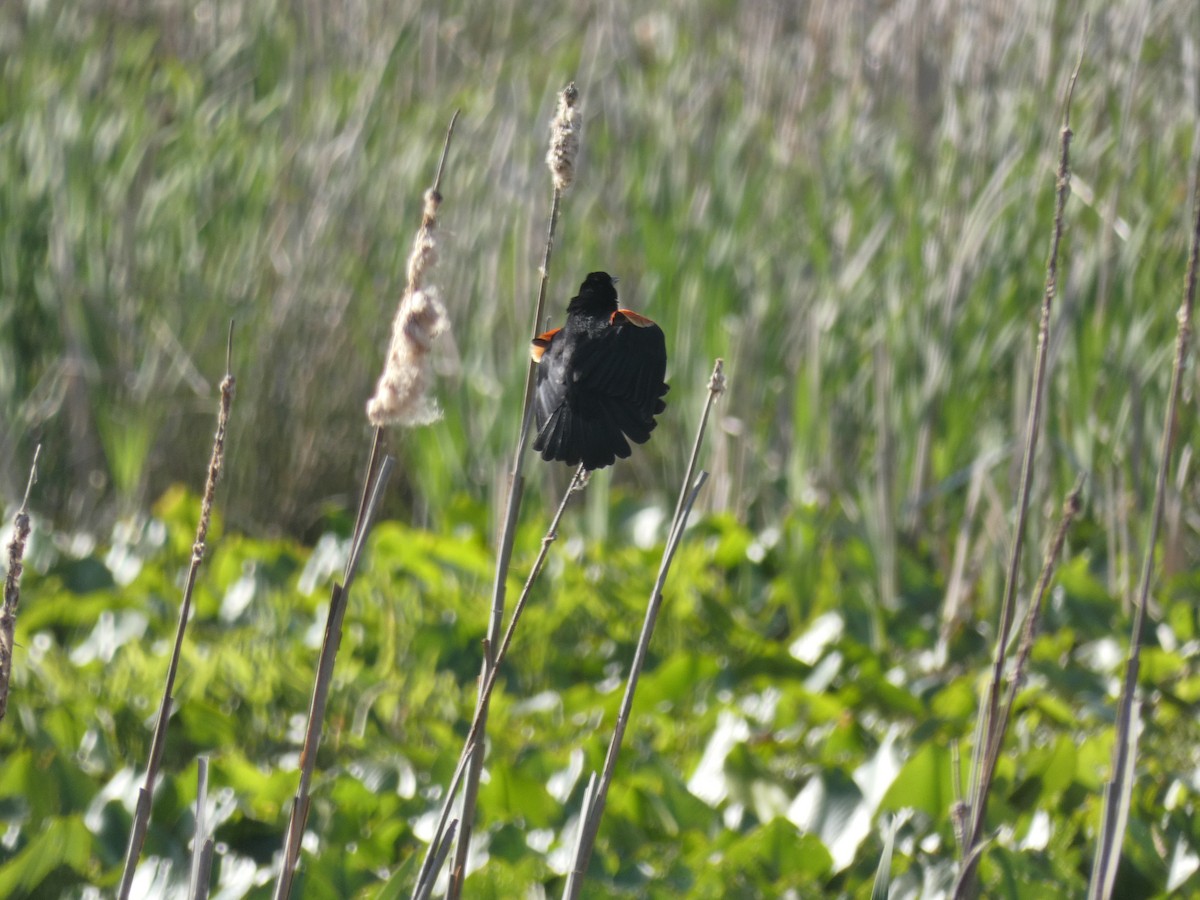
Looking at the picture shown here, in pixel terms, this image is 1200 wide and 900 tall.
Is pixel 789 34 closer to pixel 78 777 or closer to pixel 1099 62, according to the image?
pixel 1099 62

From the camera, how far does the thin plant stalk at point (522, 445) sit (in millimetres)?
720

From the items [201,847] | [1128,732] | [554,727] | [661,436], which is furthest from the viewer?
[661,436]

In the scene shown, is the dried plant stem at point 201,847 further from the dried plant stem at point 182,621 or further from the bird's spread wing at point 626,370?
the bird's spread wing at point 626,370

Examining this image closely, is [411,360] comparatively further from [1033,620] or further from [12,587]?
[1033,620]

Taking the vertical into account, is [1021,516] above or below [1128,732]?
above

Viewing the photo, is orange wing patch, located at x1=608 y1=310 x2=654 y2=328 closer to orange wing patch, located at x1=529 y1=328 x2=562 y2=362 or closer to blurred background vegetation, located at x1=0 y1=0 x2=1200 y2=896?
orange wing patch, located at x1=529 y1=328 x2=562 y2=362

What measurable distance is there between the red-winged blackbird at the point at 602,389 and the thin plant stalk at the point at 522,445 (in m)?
0.03

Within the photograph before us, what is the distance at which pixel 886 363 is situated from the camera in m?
2.22

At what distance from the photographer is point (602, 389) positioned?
28.0 inches

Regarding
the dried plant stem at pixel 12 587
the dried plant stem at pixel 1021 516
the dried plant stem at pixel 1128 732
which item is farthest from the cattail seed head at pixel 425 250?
the dried plant stem at pixel 1128 732

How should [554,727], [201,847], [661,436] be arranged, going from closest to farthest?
1. [201,847]
2. [554,727]
3. [661,436]

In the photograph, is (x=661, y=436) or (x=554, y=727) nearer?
(x=554, y=727)

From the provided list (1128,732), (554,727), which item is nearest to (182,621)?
(1128,732)

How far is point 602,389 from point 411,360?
0.32ft
